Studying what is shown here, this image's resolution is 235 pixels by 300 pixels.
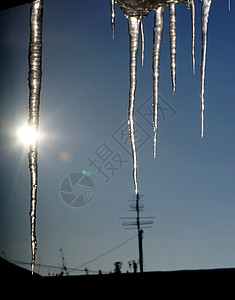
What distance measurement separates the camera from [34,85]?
78.9 inches

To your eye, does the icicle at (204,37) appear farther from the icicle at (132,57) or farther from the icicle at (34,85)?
the icicle at (34,85)

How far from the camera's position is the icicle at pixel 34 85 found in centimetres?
196

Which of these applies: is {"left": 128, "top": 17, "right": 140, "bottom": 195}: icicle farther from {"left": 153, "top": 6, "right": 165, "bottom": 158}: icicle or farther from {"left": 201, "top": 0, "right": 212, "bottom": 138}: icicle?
{"left": 201, "top": 0, "right": 212, "bottom": 138}: icicle

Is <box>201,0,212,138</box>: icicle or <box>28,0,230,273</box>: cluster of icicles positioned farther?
<box>201,0,212,138</box>: icicle

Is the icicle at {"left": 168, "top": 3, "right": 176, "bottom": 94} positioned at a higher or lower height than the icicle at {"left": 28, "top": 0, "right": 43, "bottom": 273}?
higher

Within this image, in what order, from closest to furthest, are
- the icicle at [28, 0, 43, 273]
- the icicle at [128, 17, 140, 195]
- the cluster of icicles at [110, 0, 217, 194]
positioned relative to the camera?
1. the icicle at [28, 0, 43, 273]
2. the cluster of icicles at [110, 0, 217, 194]
3. the icicle at [128, 17, 140, 195]

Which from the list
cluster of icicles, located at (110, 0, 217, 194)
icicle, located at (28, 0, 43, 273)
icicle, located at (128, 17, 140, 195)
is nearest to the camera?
icicle, located at (28, 0, 43, 273)

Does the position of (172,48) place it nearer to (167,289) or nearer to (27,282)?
(167,289)

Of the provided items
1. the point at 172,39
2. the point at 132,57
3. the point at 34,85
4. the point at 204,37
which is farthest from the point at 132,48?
the point at 34,85

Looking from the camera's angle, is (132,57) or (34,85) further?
(132,57)

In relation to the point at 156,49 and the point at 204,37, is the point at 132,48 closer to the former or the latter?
the point at 156,49

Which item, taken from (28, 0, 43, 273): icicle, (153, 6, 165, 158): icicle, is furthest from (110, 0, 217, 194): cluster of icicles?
(28, 0, 43, 273): icicle

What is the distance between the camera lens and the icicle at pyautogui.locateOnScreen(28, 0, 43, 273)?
1957 mm

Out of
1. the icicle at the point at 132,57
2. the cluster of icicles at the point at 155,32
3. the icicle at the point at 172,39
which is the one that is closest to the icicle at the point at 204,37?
the cluster of icicles at the point at 155,32
